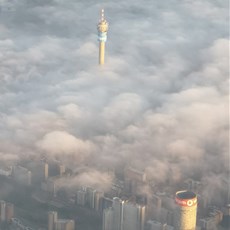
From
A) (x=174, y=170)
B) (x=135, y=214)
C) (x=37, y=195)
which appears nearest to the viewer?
(x=135, y=214)

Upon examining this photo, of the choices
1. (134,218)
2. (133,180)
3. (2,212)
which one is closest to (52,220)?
(2,212)

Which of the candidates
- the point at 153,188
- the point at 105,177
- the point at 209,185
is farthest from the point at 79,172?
the point at 209,185

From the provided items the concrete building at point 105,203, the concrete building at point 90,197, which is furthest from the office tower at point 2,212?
the concrete building at point 105,203

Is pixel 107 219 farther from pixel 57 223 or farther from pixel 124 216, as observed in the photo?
pixel 57 223

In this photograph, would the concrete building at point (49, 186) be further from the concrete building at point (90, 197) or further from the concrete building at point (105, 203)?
the concrete building at point (105, 203)

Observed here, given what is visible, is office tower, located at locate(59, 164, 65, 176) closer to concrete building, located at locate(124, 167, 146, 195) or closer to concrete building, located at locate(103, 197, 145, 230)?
concrete building, located at locate(124, 167, 146, 195)

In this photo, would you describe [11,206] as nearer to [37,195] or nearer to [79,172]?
[37,195]

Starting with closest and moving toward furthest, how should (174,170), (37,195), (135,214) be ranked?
(135,214) → (37,195) → (174,170)
